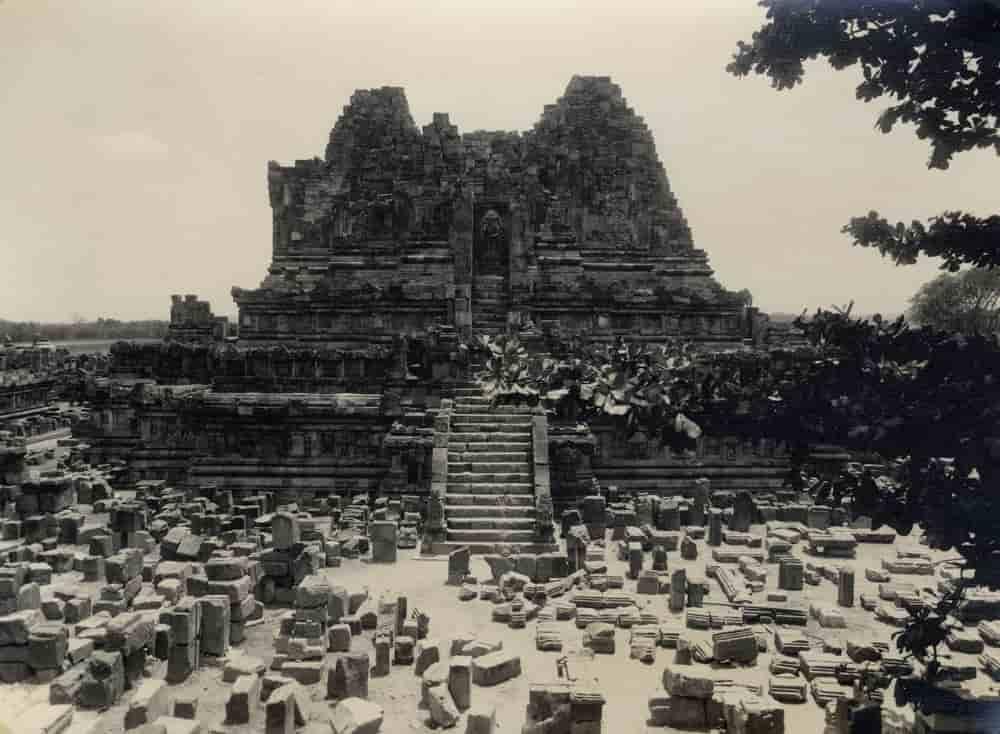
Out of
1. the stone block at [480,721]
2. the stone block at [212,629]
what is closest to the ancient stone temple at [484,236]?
the stone block at [212,629]

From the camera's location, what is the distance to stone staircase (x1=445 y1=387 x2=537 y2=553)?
53.3ft

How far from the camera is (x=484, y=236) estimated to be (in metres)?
31.2

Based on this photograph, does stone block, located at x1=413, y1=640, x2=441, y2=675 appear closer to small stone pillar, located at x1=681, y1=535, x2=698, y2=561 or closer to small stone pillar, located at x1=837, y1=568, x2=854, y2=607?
small stone pillar, located at x1=837, y1=568, x2=854, y2=607

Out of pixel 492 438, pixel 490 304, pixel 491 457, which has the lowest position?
pixel 491 457

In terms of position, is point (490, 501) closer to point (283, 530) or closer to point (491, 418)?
point (491, 418)

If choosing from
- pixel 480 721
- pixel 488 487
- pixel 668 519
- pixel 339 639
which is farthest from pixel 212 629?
pixel 668 519

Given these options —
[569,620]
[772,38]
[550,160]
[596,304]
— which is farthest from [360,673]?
[550,160]

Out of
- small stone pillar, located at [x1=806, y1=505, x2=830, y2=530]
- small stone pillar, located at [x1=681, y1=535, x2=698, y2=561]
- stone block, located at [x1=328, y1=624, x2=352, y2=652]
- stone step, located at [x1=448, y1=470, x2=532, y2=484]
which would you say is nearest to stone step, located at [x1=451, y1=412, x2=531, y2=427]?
stone step, located at [x1=448, y1=470, x2=532, y2=484]

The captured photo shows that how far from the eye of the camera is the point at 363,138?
34.6 meters

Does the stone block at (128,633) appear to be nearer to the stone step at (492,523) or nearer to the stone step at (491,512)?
the stone step at (492,523)

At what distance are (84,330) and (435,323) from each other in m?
95.1

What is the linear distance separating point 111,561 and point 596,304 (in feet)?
56.1

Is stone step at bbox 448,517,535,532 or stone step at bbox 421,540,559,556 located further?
stone step at bbox 448,517,535,532

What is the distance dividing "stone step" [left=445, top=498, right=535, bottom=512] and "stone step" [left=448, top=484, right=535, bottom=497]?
0.11 metres
